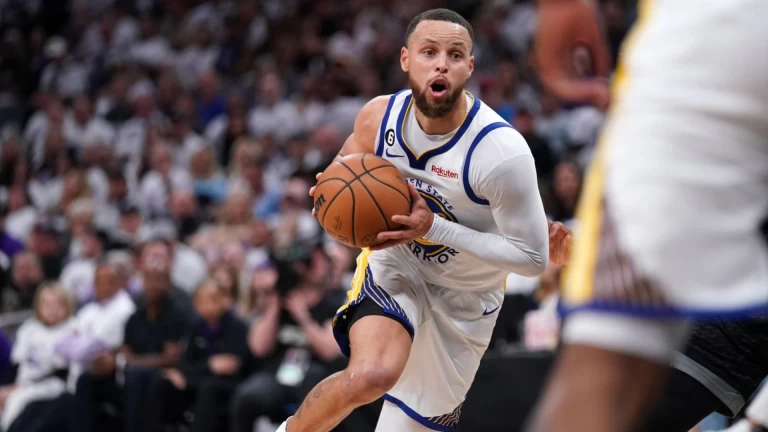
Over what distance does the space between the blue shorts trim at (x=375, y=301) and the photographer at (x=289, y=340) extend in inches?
115

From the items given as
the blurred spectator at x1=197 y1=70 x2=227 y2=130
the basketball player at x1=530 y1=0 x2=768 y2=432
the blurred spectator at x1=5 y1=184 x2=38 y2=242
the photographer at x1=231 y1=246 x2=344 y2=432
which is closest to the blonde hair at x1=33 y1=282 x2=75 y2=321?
the photographer at x1=231 y1=246 x2=344 y2=432

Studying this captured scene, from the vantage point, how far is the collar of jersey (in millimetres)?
4141

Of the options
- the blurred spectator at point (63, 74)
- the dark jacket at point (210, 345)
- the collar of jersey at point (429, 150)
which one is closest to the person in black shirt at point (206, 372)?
the dark jacket at point (210, 345)

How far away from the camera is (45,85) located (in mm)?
15391

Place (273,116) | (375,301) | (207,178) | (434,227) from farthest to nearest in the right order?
(273,116), (207,178), (375,301), (434,227)

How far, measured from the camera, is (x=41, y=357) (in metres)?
8.22

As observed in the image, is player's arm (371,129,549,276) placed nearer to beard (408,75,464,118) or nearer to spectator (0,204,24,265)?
beard (408,75,464,118)

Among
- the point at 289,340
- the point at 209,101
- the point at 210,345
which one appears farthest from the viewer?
the point at 209,101

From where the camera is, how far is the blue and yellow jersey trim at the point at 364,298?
13.3 feet

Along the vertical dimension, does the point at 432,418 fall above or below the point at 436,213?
below

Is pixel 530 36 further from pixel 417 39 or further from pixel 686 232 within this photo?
pixel 686 232

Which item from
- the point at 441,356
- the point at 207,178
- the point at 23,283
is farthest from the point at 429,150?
the point at 207,178

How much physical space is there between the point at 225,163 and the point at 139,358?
4.76 m

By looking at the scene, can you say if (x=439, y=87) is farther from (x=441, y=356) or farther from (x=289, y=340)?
(x=289, y=340)
